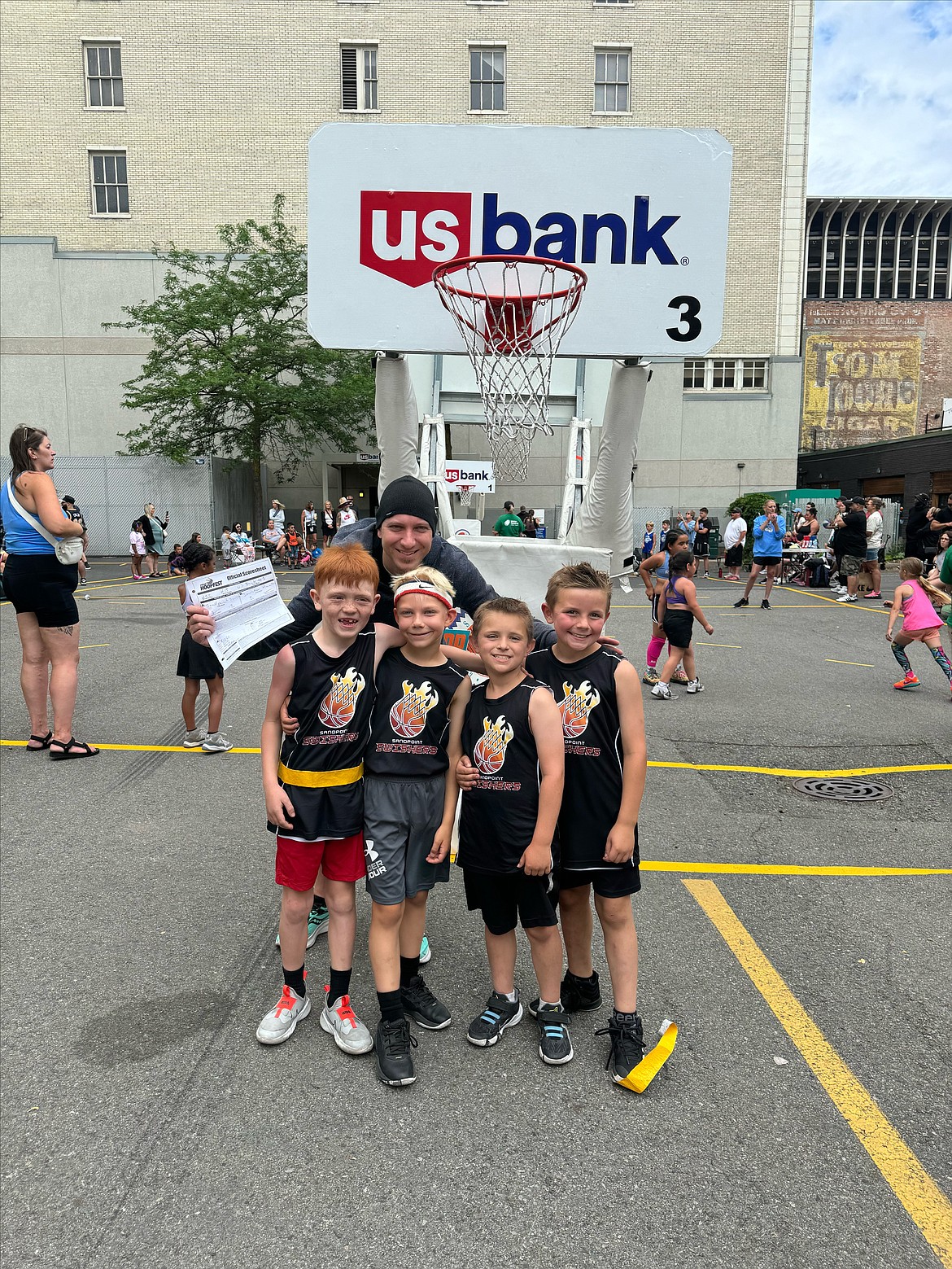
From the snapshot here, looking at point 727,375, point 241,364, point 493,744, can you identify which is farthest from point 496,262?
point 727,375

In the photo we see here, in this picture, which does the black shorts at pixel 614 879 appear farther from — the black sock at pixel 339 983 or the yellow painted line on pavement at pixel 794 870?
the yellow painted line on pavement at pixel 794 870

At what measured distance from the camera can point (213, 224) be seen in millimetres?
29812

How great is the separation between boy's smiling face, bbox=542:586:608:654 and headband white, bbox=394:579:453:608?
1.35 ft

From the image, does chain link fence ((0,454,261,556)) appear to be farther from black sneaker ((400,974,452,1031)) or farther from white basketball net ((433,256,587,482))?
black sneaker ((400,974,452,1031))

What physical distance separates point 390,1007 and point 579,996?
0.77m

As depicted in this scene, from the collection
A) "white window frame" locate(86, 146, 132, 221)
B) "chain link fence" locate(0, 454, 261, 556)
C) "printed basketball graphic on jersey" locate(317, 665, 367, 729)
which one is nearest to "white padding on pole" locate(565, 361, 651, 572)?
"printed basketball graphic on jersey" locate(317, 665, 367, 729)

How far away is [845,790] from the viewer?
227 inches

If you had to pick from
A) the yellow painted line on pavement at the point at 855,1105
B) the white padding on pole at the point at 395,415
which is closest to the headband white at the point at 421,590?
the yellow painted line on pavement at the point at 855,1105

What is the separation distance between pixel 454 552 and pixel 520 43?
108 feet

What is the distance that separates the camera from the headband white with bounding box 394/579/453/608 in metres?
2.88

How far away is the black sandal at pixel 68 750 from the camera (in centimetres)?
603

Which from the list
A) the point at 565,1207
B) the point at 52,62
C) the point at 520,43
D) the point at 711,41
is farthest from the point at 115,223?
the point at 565,1207

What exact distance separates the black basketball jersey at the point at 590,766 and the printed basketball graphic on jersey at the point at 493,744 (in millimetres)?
211

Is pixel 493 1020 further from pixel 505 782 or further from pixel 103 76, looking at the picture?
pixel 103 76
